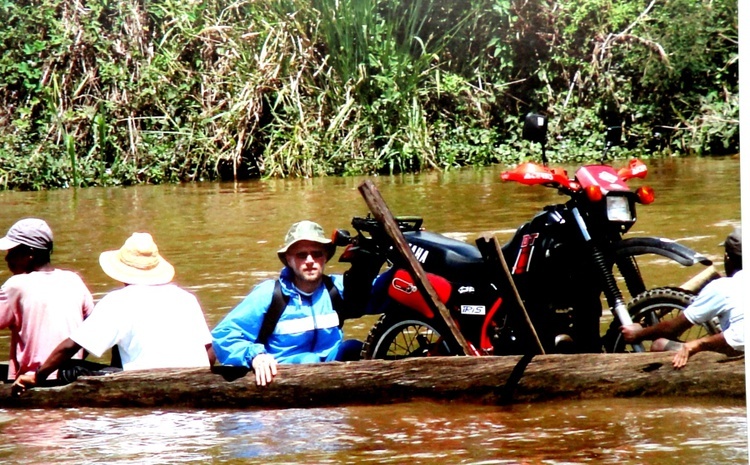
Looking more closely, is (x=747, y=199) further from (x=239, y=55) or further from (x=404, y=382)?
(x=239, y=55)

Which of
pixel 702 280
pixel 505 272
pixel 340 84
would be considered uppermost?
pixel 340 84

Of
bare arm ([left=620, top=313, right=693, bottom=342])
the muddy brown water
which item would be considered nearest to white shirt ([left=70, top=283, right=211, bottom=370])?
the muddy brown water

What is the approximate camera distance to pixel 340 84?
18.3 metres

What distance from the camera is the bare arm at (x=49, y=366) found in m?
6.09

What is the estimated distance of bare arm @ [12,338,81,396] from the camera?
609 cm

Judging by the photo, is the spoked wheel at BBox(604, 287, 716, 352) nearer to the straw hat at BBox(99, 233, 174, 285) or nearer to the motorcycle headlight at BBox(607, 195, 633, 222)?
the motorcycle headlight at BBox(607, 195, 633, 222)

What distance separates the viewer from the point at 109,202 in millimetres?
16391

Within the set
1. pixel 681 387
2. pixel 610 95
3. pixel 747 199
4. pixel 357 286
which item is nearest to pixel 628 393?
pixel 681 387

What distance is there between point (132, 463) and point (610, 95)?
50.3ft

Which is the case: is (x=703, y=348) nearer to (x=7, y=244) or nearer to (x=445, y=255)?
(x=445, y=255)

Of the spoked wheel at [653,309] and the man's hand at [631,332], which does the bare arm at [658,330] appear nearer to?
the man's hand at [631,332]

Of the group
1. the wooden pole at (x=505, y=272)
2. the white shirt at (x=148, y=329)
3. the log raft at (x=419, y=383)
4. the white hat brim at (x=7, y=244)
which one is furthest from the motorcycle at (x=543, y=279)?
the white hat brim at (x=7, y=244)

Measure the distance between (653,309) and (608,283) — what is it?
23cm

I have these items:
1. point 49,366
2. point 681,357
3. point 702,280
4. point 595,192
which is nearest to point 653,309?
point 702,280
